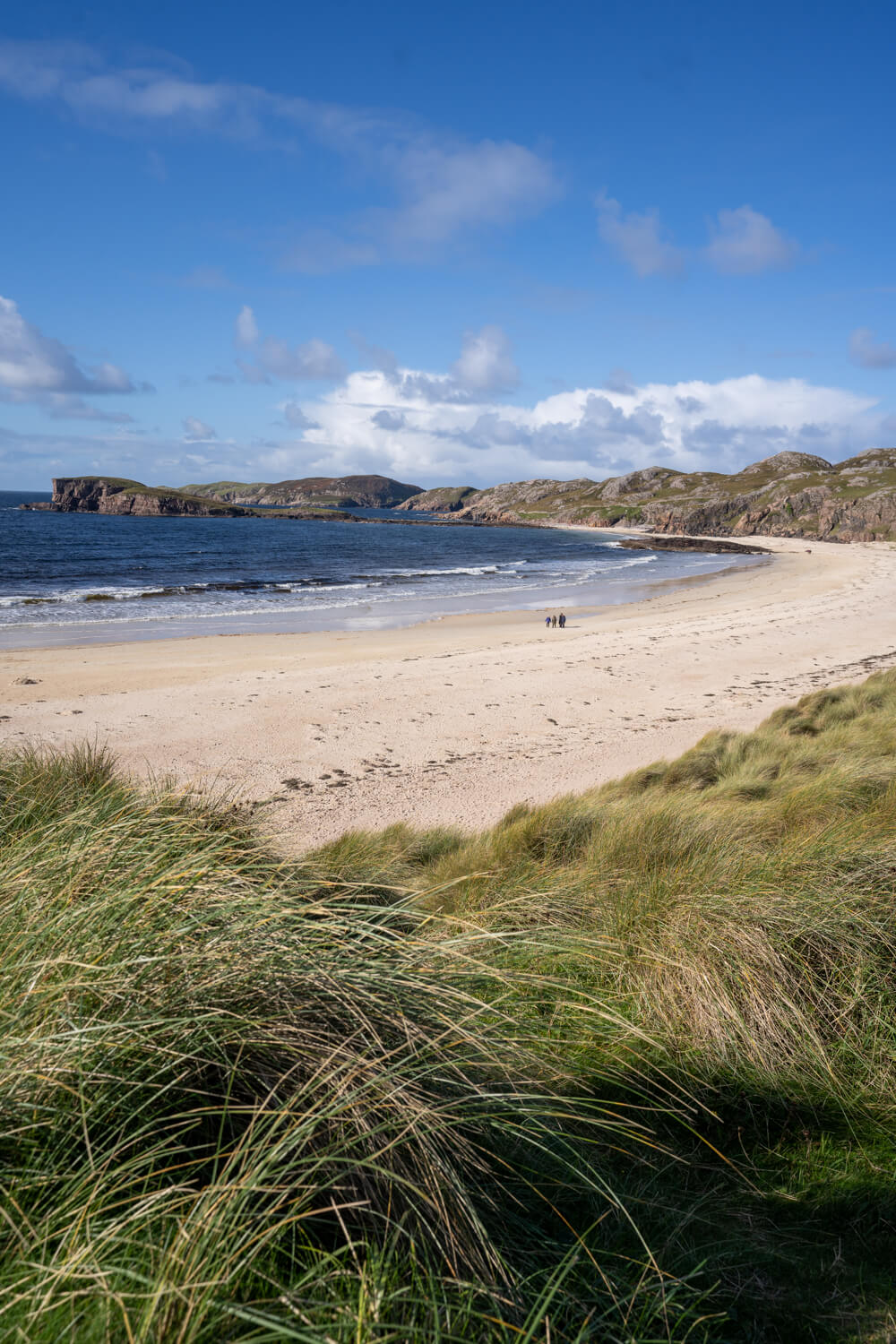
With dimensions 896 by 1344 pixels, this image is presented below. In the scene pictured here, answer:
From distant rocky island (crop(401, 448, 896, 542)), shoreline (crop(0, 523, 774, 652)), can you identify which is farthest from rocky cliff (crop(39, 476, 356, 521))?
shoreline (crop(0, 523, 774, 652))

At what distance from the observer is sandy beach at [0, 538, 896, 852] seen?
34.8ft

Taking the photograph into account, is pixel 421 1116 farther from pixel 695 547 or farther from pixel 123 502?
pixel 123 502

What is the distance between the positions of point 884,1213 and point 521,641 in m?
21.7

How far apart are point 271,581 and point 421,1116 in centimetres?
4412

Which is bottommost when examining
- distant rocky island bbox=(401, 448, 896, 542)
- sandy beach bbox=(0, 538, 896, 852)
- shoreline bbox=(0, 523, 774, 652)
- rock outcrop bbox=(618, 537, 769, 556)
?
sandy beach bbox=(0, 538, 896, 852)

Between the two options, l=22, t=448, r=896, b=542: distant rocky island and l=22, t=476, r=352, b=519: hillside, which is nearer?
l=22, t=448, r=896, b=542: distant rocky island

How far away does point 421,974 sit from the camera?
2.24 meters

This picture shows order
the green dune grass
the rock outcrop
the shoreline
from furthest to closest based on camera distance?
the rock outcrop < the shoreline < the green dune grass

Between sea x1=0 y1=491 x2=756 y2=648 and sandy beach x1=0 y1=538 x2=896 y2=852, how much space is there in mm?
4955

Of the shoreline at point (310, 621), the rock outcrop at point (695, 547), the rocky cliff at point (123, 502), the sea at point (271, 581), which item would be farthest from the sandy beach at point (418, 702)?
the rocky cliff at point (123, 502)

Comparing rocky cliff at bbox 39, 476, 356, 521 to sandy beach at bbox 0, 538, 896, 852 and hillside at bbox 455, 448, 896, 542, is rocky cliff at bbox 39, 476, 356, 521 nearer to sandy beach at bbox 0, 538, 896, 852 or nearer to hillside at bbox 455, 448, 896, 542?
hillside at bbox 455, 448, 896, 542

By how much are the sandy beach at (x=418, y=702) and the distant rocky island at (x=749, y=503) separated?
8567 centimetres

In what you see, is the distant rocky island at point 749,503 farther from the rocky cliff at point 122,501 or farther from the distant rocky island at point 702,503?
the rocky cliff at point 122,501

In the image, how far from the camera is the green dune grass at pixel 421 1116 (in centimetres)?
151
